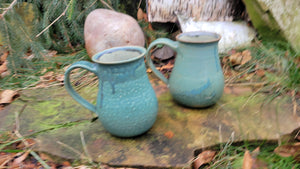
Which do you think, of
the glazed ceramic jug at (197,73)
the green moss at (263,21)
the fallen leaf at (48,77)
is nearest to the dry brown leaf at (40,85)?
the fallen leaf at (48,77)

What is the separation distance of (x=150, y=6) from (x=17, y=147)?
4.41 feet

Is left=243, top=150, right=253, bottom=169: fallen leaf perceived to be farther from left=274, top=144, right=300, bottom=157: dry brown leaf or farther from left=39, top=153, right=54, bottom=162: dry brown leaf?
left=39, top=153, right=54, bottom=162: dry brown leaf

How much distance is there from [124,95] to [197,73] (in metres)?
0.40

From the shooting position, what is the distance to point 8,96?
5.09 ft

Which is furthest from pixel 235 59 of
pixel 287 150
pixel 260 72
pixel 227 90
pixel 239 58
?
pixel 287 150

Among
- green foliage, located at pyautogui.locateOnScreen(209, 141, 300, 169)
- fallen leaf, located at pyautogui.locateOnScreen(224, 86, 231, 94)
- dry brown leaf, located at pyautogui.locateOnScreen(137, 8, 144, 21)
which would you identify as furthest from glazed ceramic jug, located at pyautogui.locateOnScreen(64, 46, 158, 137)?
dry brown leaf, located at pyautogui.locateOnScreen(137, 8, 144, 21)

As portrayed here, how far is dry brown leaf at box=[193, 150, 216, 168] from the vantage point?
3.45 ft

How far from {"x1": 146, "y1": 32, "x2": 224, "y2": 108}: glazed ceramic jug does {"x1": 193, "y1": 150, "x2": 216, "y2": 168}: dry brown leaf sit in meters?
0.26

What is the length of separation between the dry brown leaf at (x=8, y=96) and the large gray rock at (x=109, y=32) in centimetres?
59

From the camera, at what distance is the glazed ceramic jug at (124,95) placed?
103 cm

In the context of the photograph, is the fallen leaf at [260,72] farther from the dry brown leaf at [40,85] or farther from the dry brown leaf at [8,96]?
the dry brown leaf at [8,96]

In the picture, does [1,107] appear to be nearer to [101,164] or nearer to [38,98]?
[38,98]

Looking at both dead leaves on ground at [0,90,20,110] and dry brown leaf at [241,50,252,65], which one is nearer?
dead leaves on ground at [0,90,20,110]

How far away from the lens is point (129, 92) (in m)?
1.05
